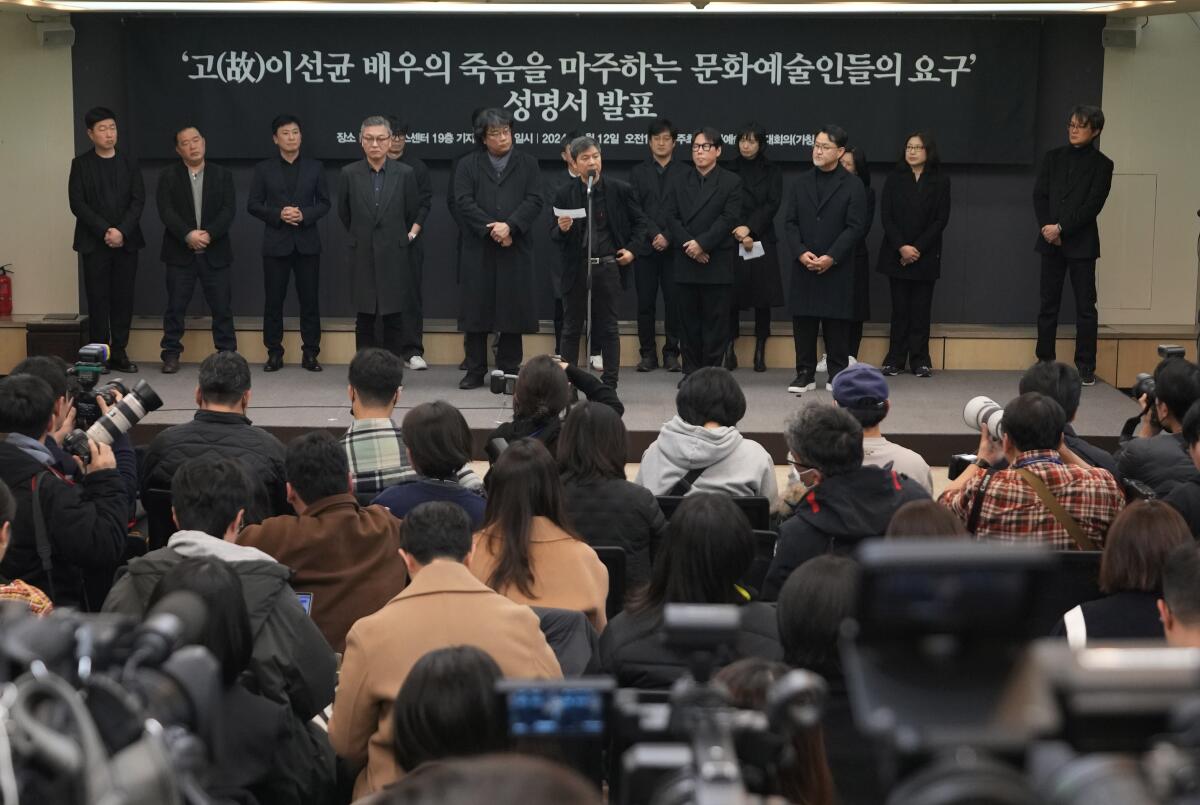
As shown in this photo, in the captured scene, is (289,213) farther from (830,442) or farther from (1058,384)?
(830,442)

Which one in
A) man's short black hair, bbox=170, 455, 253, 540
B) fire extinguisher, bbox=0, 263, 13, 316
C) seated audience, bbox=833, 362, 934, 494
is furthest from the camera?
fire extinguisher, bbox=0, 263, 13, 316

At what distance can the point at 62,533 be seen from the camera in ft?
12.2

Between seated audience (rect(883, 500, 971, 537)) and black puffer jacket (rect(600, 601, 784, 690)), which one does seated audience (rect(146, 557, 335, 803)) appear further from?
seated audience (rect(883, 500, 971, 537))

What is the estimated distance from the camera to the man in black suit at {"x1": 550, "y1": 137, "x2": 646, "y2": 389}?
26.2 feet

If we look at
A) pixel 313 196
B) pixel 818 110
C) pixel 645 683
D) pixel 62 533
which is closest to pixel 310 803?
pixel 645 683

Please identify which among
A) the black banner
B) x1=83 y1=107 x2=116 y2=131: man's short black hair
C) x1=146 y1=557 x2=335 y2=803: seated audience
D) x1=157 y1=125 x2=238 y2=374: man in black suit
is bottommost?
x1=146 y1=557 x2=335 y2=803: seated audience

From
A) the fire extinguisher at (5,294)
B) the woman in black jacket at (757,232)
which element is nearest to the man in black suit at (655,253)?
the woman in black jacket at (757,232)

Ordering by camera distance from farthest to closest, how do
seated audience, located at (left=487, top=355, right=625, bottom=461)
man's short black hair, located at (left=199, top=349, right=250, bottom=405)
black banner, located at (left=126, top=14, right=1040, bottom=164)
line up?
black banner, located at (left=126, top=14, right=1040, bottom=164)
seated audience, located at (left=487, top=355, right=625, bottom=461)
man's short black hair, located at (left=199, top=349, right=250, bottom=405)

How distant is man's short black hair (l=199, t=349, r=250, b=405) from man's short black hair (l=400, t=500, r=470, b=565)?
65.4 inches

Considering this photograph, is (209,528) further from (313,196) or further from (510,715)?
(313,196)

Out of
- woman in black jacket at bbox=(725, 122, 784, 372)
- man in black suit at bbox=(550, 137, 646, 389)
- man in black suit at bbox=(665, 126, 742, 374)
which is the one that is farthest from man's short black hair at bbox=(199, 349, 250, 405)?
woman in black jacket at bbox=(725, 122, 784, 372)

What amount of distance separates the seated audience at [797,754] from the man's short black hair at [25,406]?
2.38 meters

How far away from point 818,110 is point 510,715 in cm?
810

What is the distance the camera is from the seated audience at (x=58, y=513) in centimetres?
374
